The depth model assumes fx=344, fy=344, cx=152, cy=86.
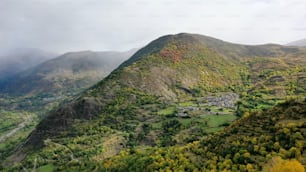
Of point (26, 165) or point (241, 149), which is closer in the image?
point (241, 149)

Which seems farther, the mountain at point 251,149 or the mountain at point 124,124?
the mountain at point 124,124

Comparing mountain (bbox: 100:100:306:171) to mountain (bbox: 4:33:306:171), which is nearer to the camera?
mountain (bbox: 100:100:306:171)

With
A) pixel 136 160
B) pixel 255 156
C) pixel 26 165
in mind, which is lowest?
pixel 26 165

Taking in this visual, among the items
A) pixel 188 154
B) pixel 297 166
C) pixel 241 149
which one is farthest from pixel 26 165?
pixel 297 166

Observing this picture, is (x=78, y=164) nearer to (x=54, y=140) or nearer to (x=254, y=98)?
(x=54, y=140)

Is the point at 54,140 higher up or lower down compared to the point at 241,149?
lower down

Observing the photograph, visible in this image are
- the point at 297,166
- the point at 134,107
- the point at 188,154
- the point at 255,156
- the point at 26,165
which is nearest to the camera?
the point at 297,166

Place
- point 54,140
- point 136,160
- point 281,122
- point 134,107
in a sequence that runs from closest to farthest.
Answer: point 281,122, point 136,160, point 54,140, point 134,107

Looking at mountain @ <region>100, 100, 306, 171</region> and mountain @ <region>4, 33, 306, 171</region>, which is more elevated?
mountain @ <region>100, 100, 306, 171</region>

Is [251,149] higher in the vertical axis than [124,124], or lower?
higher

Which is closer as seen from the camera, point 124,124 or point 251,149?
point 251,149

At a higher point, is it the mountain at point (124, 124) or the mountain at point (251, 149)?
the mountain at point (251, 149)
